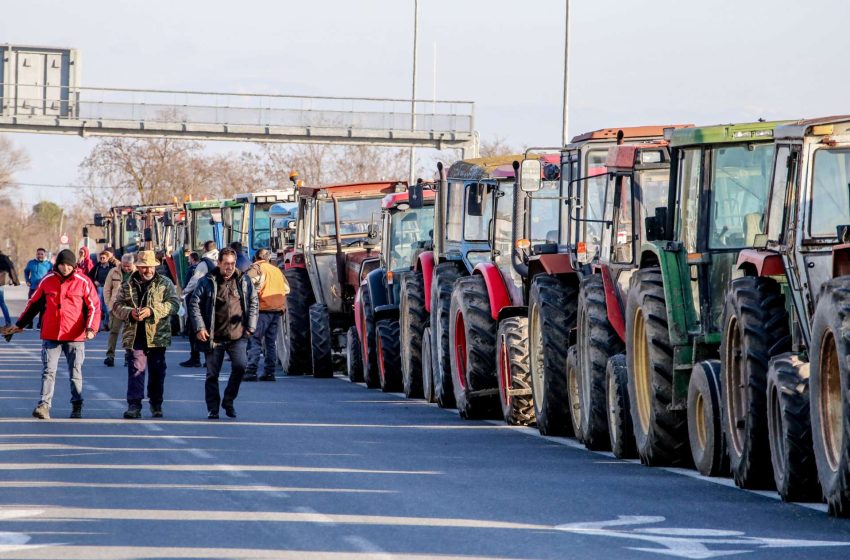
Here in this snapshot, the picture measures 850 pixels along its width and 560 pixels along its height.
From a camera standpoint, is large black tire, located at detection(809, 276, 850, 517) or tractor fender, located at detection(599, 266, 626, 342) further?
tractor fender, located at detection(599, 266, 626, 342)

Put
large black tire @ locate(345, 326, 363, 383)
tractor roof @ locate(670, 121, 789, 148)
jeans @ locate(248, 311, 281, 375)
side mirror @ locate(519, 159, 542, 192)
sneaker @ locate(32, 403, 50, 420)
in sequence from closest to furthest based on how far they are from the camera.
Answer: tractor roof @ locate(670, 121, 789, 148) → side mirror @ locate(519, 159, 542, 192) → sneaker @ locate(32, 403, 50, 420) → jeans @ locate(248, 311, 281, 375) → large black tire @ locate(345, 326, 363, 383)

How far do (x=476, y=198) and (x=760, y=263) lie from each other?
8912 millimetres

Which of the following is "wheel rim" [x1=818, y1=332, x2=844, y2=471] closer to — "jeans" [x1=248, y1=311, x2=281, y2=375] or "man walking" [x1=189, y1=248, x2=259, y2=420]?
"man walking" [x1=189, y1=248, x2=259, y2=420]

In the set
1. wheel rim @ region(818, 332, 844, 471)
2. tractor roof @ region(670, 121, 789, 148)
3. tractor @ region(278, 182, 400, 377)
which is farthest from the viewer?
tractor @ region(278, 182, 400, 377)

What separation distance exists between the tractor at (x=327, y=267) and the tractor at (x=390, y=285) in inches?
62.9

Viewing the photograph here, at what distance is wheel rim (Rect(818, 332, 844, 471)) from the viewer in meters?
11.8

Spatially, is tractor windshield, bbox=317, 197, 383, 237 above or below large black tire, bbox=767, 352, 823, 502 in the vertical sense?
above

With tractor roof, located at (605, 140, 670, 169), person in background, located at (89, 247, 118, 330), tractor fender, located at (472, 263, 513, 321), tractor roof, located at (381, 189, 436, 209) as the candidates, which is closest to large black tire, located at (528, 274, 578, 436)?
tractor fender, located at (472, 263, 513, 321)

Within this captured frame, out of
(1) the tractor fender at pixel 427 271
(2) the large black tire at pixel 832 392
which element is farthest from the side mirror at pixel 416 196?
(2) the large black tire at pixel 832 392

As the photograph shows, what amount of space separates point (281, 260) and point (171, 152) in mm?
68127

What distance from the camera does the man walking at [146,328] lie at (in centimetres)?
2100

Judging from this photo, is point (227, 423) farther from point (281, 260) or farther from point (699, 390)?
point (281, 260)

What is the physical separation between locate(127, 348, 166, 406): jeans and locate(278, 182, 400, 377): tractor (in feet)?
27.4

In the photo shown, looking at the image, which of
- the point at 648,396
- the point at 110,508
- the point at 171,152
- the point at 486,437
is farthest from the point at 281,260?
the point at 171,152
